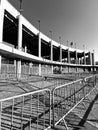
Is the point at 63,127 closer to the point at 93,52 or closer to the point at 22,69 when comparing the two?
the point at 22,69

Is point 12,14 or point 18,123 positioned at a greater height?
point 12,14

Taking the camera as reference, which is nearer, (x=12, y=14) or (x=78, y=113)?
(x=78, y=113)

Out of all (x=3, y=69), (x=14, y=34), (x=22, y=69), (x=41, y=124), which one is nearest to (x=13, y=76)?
(x=3, y=69)

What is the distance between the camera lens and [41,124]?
342 centimetres

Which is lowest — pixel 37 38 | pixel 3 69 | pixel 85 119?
pixel 85 119

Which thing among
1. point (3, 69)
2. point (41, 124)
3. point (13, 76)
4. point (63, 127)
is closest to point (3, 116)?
point (41, 124)

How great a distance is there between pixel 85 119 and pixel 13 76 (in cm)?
1909

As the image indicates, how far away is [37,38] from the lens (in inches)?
1435

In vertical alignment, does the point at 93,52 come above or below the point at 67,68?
above

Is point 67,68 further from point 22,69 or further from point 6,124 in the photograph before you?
point 6,124

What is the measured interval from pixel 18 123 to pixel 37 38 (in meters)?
34.8

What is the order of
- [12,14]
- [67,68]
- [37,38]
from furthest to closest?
1. [67,68]
2. [37,38]
3. [12,14]

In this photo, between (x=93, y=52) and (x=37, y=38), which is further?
(x=93, y=52)

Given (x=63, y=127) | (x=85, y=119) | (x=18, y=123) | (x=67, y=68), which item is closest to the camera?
(x=63, y=127)
